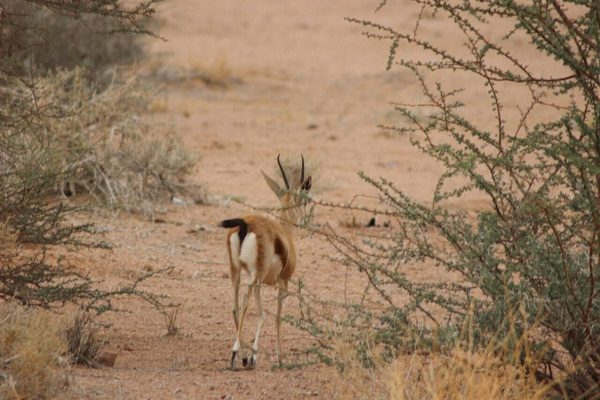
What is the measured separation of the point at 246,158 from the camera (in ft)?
49.0

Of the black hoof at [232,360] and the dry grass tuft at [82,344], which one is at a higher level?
the dry grass tuft at [82,344]

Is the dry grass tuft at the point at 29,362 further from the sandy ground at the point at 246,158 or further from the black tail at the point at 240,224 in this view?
the black tail at the point at 240,224

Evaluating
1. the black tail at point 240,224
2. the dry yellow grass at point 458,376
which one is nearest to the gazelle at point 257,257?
the black tail at point 240,224

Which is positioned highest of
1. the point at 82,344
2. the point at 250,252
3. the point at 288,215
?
the point at 288,215

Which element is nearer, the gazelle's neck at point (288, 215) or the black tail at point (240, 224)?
the black tail at point (240, 224)

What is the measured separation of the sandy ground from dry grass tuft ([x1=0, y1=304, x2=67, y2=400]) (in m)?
0.15

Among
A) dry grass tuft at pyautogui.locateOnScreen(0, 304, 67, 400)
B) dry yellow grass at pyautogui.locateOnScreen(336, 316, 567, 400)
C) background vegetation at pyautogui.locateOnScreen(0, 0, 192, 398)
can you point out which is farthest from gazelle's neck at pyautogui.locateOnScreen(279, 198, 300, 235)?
dry grass tuft at pyautogui.locateOnScreen(0, 304, 67, 400)

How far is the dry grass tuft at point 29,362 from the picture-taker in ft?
15.9

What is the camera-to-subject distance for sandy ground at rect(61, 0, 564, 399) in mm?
6008

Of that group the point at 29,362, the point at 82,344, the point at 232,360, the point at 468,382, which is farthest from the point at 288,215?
the point at 468,382

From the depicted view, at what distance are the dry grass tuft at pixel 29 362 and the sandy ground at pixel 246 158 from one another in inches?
5.8

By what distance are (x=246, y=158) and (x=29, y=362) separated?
400 inches

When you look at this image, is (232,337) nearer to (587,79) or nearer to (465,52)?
(587,79)

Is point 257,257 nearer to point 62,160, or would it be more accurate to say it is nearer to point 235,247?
point 235,247
